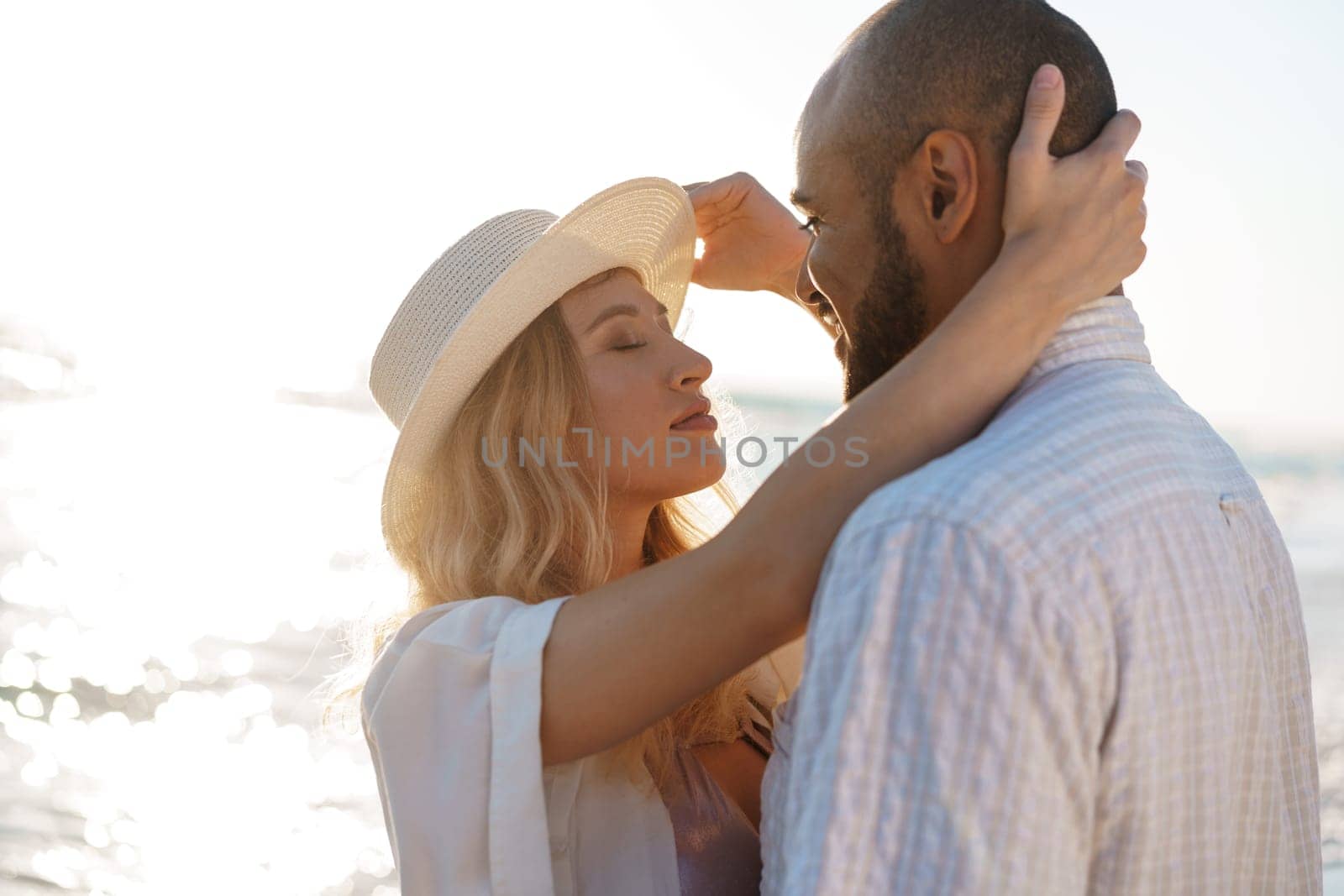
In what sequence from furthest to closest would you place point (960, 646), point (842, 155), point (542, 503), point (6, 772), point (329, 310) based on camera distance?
point (329, 310)
point (6, 772)
point (542, 503)
point (842, 155)
point (960, 646)

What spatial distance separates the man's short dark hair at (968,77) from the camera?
1909 millimetres

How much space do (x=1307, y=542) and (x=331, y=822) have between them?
1428 cm

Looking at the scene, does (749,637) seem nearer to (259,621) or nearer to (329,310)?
(259,621)

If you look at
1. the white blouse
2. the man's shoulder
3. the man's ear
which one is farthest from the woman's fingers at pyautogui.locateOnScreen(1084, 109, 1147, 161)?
the white blouse

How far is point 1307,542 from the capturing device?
16.1 metres

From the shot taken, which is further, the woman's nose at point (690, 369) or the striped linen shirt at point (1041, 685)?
the woman's nose at point (690, 369)

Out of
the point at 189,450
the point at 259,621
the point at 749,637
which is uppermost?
the point at 189,450

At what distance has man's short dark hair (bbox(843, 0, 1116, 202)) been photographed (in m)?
1.91

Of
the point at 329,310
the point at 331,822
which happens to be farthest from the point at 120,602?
the point at 329,310

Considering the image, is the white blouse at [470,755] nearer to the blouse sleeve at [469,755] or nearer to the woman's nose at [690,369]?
the blouse sleeve at [469,755]

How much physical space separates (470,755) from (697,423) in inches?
46.1

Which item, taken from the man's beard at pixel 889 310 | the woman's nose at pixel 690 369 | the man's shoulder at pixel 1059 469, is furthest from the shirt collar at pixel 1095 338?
the woman's nose at pixel 690 369

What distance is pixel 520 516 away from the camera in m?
2.93

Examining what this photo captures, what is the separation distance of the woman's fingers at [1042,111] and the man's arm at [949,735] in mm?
706
